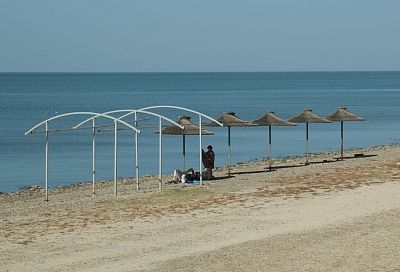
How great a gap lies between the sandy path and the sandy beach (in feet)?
0.05

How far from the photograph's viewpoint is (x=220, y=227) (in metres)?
15.6

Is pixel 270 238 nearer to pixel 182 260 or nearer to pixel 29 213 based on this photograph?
pixel 182 260

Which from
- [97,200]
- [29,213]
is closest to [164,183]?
[97,200]

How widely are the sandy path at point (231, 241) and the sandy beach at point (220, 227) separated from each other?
0.02m

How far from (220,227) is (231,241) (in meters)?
1.36

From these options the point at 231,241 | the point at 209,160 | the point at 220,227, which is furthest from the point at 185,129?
the point at 231,241

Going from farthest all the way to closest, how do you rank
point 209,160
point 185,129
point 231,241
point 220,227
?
point 209,160 → point 185,129 → point 220,227 → point 231,241

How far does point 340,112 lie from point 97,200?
10.6 m

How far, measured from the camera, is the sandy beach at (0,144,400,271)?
41.4 feet

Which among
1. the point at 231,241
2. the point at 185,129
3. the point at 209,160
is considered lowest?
the point at 231,241

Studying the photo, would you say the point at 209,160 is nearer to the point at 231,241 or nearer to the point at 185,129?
the point at 185,129

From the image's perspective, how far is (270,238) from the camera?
47.4 feet

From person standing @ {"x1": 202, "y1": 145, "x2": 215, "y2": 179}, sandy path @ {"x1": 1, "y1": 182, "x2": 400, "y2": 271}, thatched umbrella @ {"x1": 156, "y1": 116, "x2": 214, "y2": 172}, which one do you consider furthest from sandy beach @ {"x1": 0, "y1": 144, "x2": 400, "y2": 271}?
thatched umbrella @ {"x1": 156, "y1": 116, "x2": 214, "y2": 172}

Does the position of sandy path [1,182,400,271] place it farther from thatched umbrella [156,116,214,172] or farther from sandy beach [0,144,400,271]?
thatched umbrella [156,116,214,172]
